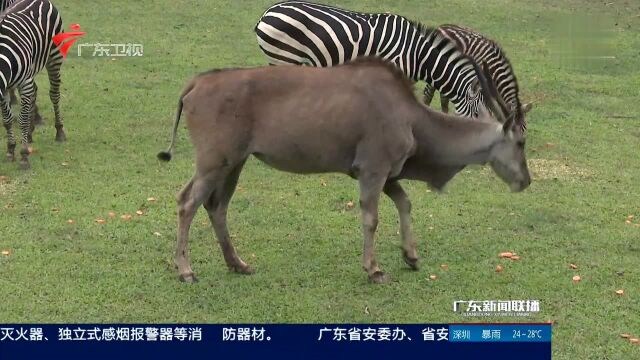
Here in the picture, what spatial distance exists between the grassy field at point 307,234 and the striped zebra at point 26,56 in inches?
19.0

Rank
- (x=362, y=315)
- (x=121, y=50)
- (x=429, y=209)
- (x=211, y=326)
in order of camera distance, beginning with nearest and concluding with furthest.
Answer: (x=211, y=326), (x=362, y=315), (x=429, y=209), (x=121, y=50)

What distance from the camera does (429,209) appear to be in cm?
862

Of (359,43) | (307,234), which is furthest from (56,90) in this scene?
(307,234)

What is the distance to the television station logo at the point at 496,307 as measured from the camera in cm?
640

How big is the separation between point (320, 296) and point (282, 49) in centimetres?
389

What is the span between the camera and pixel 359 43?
9711 millimetres

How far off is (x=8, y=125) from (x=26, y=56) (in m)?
0.82

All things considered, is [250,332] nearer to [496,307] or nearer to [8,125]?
[496,307]

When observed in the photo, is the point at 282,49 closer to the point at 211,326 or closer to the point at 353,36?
the point at 353,36

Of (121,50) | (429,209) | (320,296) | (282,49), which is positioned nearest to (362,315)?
(320,296)

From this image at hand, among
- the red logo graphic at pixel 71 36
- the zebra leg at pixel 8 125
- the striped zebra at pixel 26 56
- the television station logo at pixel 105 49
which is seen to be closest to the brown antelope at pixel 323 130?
the striped zebra at pixel 26 56

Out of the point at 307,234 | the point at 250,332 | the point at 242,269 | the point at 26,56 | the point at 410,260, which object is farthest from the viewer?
the point at 26,56

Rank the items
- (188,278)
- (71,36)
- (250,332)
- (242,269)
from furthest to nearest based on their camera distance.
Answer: (71,36)
(242,269)
(188,278)
(250,332)

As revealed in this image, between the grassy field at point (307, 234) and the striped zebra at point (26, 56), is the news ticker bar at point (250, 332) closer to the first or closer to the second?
the grassy field at point (307, 234)
